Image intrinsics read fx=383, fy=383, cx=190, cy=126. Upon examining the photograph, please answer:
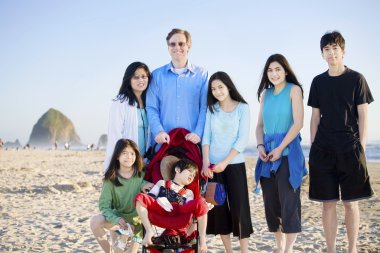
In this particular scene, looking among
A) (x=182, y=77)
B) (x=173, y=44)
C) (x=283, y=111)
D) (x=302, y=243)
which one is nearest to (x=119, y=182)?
(x=182, y=77)

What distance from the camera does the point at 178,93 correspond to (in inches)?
151

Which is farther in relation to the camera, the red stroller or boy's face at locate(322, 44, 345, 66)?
boy's face at locate(322, 44, 345, 66)

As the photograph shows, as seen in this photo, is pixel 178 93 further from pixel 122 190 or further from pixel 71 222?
pixel 71 222

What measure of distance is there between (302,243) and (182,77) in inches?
106

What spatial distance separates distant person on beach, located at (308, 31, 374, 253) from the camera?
3510 mm

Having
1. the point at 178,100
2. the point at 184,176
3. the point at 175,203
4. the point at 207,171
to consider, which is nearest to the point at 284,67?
the point at 178,100

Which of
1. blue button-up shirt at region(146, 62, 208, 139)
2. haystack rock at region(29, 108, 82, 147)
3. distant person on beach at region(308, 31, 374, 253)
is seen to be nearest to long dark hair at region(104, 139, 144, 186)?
blue button-up shirt at region(146, 62, 208, 139)

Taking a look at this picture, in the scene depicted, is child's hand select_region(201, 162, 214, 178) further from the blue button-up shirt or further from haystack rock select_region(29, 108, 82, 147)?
haystack rock select_region(29, 108, 82, 147)

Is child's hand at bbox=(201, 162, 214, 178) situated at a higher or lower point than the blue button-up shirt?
lower

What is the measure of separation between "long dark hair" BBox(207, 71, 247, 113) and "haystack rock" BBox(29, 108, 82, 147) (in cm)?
13135

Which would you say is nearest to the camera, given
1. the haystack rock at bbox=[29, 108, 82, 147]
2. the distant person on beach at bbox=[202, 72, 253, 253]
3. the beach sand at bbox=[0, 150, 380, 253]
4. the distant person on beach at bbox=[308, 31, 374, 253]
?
the distant person on beach at bbox=[308, 31, 374, 253]

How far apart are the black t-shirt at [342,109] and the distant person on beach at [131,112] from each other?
1733 mm

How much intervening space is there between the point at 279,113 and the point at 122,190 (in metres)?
1.68

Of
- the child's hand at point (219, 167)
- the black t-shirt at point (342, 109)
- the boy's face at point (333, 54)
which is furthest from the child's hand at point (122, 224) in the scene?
the boy's face at point (333, 54)
